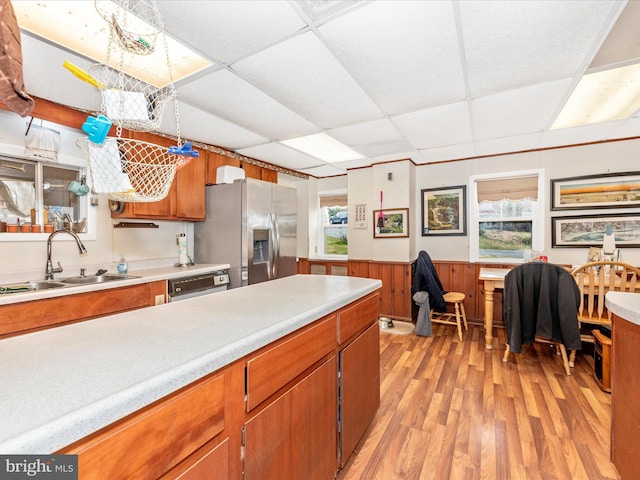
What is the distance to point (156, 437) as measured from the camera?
66 centimetres

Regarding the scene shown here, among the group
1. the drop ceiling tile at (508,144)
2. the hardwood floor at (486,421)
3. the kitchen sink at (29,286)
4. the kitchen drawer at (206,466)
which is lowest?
the hardwood floor at (486,421)

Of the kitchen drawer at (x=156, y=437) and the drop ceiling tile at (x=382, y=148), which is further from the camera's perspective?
the drop ceiling tile at (x=382, y=148)

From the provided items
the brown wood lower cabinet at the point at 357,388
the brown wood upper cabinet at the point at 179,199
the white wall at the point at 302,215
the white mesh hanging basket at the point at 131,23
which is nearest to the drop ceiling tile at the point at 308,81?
the white mesh hanging basket at the point at 131,23

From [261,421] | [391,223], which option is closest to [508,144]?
[391,223]

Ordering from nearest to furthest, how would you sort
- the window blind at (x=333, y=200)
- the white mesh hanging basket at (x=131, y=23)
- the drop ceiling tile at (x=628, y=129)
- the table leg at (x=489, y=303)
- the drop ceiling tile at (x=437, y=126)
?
the white mesh hanging basket at (x=131, y=23)
the drop ceiling tile at (x=437, y=126)
the drop ceiling tile at (x=628, y=129)
the table leg at (x=489, y=303)
the window blind at (x=333, y=200)

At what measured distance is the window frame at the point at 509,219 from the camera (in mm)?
3861

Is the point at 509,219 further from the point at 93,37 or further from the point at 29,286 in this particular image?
the point at 29,286

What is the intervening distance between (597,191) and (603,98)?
153 cm

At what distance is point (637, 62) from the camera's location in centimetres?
197

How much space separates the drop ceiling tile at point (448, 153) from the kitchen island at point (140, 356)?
3.07m

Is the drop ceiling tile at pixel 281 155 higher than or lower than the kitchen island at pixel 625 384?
higher

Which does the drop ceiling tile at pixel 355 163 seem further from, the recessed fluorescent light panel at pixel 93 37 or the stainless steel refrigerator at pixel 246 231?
the recessed fluorescent light panel at pixel 93 37

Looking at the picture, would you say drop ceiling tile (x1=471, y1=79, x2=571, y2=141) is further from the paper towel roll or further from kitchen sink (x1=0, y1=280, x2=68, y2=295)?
kitchen sink (x1=0, y1=280, x2=68, y2=295)

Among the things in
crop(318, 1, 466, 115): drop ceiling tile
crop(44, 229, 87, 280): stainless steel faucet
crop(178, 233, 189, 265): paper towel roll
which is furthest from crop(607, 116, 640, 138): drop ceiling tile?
crop(44, 229, 87, 280): stainless steel faucet
